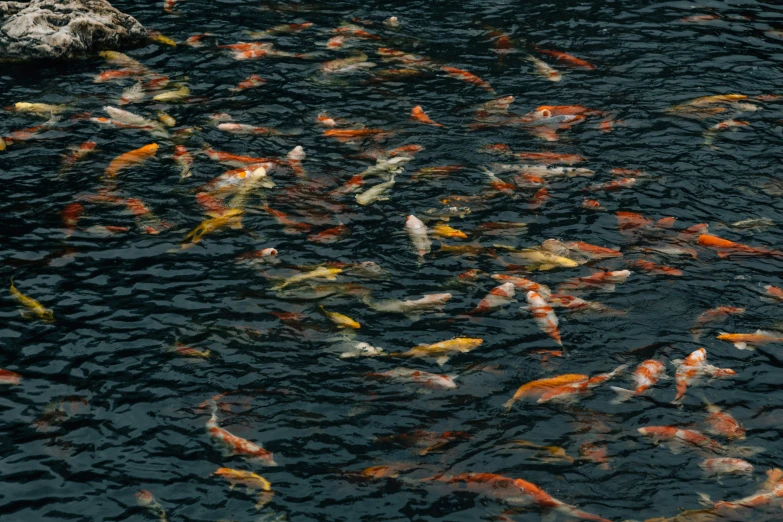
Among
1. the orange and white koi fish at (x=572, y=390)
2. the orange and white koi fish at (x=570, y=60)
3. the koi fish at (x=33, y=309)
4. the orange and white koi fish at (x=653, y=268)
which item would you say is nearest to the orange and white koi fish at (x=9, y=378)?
the koi fish at (x=33, y=309)

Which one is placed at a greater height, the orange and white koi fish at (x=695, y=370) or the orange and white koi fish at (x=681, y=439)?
the orange and white koi fish at (x=695, y=370)

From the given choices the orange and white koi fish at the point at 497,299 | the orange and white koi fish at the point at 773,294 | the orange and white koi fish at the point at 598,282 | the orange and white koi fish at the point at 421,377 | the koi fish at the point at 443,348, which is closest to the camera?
the orange and white koi fish at the point at 421,377

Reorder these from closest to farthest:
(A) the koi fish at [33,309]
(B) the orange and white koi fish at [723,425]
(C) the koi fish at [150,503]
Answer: (C) the koi fish at [150,503], (B) the orange and white koi fish at [723,425], (A) the koi fish at [33,309]

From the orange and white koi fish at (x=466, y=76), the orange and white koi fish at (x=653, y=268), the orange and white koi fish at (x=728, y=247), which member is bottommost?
the orange and white koi fish at (x=653, y=268)

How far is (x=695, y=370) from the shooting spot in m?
9.27

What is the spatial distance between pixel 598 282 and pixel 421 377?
2.77m

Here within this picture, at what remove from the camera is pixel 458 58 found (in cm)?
1617

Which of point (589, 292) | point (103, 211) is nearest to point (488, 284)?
point (589, 292)

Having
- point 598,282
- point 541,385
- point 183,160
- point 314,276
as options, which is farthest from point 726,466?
point 183,160

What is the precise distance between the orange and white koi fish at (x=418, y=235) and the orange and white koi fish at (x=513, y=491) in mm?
3628

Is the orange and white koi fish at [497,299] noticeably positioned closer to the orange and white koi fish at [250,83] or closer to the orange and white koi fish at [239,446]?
the orange and white koi fish at [239,446]

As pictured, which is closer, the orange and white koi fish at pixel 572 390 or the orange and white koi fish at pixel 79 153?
the orange and white koi fish at pixel 572 390

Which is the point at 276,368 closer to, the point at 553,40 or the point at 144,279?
the point at 144,279

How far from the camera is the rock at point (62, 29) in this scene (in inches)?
622
